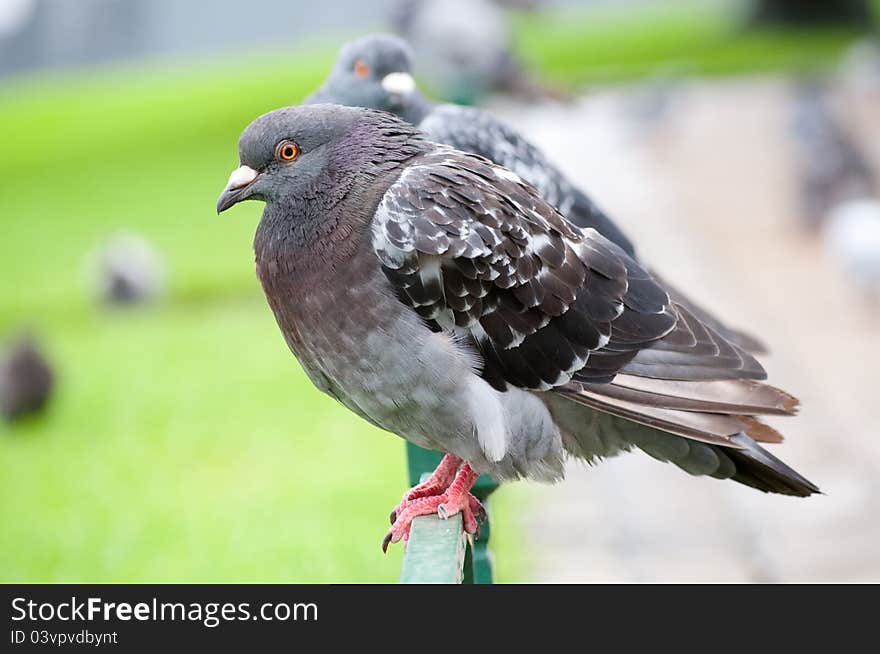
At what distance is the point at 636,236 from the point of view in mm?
11953

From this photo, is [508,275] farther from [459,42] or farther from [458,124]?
[459,42]

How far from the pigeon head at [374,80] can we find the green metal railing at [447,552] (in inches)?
65.4

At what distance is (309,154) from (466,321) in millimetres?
600

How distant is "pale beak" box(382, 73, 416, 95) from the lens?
16.3ft

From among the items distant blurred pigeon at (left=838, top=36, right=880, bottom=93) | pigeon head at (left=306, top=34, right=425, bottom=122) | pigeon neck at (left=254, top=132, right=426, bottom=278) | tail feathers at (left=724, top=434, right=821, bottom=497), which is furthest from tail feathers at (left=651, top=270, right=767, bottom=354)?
distant blurred pigeon at (left=838, top=36, right=880, bottom=93)

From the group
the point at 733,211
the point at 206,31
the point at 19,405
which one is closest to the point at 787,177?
the point at 733,211

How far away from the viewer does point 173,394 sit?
389 inches

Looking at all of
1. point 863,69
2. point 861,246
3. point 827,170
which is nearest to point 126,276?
point 861,246

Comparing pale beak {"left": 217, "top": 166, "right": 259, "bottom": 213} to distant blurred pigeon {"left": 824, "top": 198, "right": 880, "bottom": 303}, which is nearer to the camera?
pale beak {"left": 217, "top": 166, "right": 259, "bottom": 213}

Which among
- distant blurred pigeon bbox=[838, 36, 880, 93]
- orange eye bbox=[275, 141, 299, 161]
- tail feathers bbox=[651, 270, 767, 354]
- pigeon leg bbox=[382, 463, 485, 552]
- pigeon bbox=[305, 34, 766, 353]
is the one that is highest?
distant blurred pigeon bbox=[838, 36, 880, 93]

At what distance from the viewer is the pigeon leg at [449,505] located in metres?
3.41

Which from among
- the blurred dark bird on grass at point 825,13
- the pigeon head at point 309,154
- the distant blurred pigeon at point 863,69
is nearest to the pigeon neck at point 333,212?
the pigeon head at point 309,154

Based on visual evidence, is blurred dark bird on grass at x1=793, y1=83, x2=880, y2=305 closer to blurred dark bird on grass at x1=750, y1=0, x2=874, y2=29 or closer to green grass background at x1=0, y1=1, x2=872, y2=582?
green grass background at x1=0, y1=1, x2=872, y2=582

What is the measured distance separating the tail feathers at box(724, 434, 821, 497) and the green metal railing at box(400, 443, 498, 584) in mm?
695
